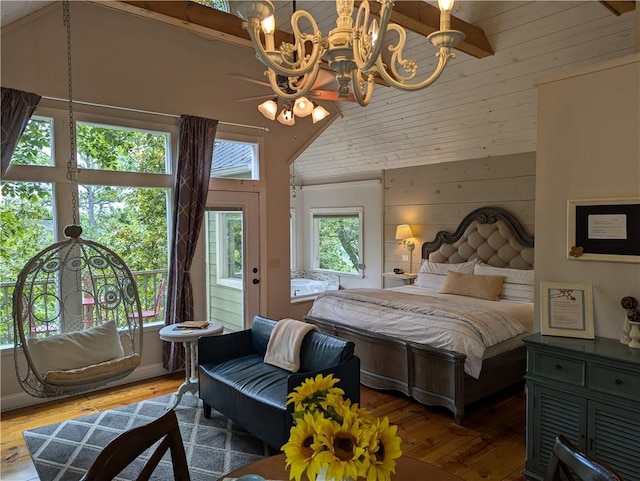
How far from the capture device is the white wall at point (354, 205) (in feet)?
22.8

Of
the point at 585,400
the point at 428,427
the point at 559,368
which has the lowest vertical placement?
the point at 428,427

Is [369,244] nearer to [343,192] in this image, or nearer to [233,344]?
[343,192]

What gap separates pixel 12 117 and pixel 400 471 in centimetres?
378

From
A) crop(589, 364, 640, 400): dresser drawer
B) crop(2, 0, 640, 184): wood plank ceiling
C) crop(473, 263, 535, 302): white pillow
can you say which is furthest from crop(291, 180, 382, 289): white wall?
crop(589, 364, 640, 400): dresser drawer

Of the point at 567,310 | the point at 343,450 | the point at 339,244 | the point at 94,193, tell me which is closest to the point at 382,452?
the point at 343,450

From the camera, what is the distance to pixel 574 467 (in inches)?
50.6

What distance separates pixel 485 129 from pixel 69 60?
4295mm

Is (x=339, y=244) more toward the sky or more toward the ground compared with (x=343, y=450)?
more toward the sky

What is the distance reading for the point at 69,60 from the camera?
342 centimetres

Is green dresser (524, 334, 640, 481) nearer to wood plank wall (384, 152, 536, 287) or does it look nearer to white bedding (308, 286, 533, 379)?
white bedding (308, 286, 533, 379)

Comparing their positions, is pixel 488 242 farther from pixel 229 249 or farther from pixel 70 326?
pixel 70 326

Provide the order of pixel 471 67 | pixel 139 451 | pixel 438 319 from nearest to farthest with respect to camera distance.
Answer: pixel 139 451, pixel 438 319, pixel 471 67

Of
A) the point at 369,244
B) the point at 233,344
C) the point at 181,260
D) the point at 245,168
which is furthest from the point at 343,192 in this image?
the point at 233,344

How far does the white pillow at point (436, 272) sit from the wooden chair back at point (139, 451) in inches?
173
